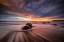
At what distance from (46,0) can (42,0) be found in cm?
55

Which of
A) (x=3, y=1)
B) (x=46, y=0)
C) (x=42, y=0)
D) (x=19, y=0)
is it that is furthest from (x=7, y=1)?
(x=46, y=0)

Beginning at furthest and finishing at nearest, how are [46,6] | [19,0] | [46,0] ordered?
[46,6], [46,0], [19,0]

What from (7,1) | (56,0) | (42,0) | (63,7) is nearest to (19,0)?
(7,1)

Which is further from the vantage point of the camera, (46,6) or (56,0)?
(46,6)

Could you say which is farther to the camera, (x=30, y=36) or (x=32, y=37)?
(x=30, y=36)

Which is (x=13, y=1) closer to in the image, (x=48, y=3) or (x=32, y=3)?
(x=32, y=3)

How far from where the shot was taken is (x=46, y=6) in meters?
9.06

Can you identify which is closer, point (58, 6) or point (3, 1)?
point (3, 1)

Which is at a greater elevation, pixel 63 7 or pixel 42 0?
pixel 42 0

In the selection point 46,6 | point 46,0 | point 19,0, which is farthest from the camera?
point 46,6

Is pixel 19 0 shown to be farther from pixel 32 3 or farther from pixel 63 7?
pixel 63 7

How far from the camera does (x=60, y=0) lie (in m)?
8.06

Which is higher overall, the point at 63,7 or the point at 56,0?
the point at 56,0

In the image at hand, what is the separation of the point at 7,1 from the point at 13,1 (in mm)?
681
